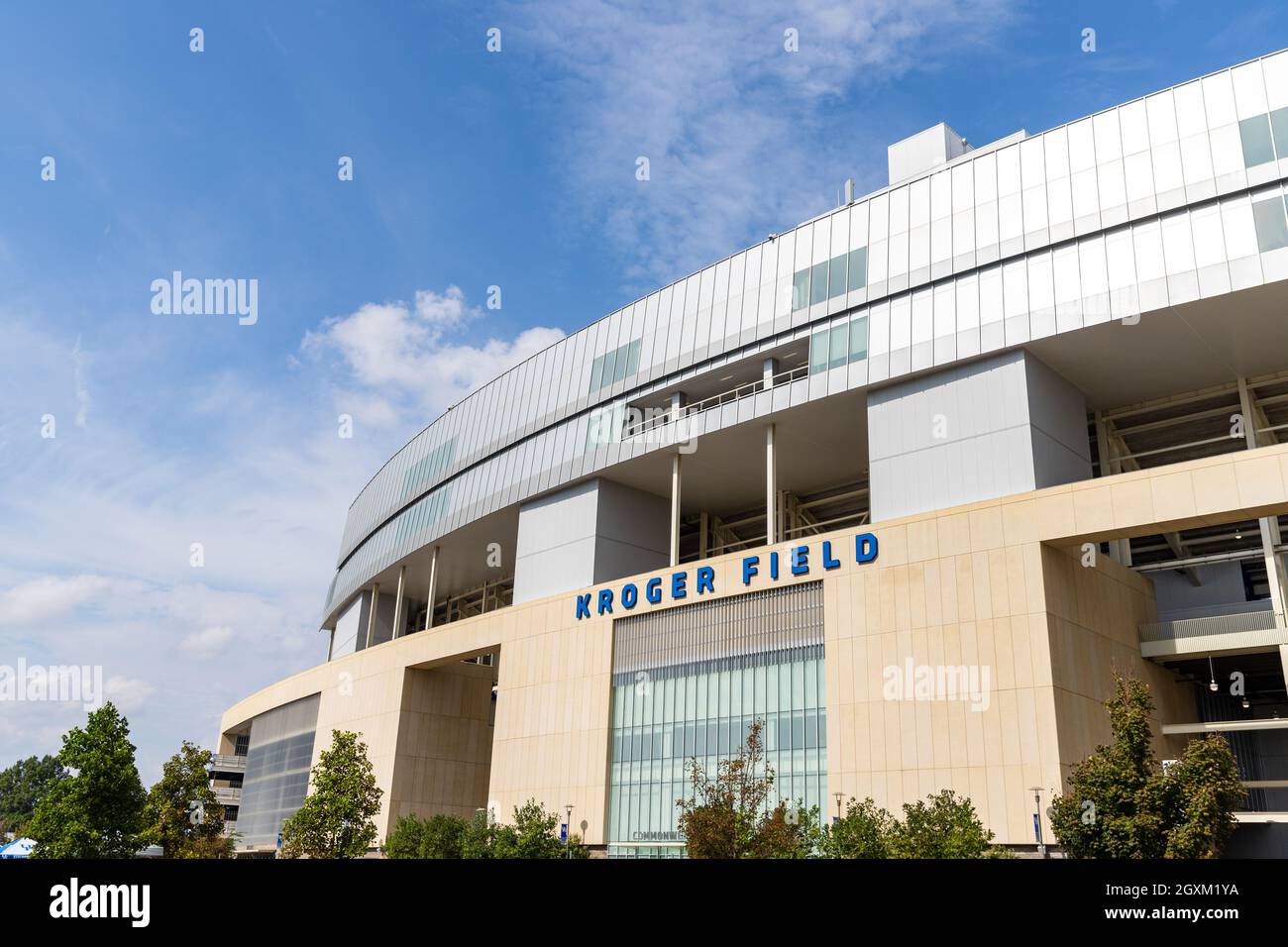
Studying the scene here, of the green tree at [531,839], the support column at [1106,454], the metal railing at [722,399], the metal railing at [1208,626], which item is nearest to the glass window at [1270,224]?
the support column at [1106,454]

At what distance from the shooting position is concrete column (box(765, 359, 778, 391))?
141 feet

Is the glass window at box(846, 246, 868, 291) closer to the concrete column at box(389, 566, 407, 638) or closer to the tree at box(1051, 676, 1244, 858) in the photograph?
the tree at box(1051, 676, 1244, 858)

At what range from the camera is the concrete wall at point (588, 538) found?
160ft

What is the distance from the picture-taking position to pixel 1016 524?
3219cm

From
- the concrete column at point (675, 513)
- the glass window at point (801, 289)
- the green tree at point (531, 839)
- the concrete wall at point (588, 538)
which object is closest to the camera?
the green tree at point (531, 839)

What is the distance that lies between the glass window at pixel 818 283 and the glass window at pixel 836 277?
24cm

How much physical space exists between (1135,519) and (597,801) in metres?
23.4

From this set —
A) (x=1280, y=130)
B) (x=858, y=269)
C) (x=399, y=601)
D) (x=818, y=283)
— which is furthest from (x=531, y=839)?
(x=1280, y=130)

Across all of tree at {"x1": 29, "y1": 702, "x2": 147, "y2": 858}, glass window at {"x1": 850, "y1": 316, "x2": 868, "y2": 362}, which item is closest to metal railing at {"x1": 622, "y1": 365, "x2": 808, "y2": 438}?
glass window at {"x1": 850, "y1": 316, "x2": 868, "y2": 362}

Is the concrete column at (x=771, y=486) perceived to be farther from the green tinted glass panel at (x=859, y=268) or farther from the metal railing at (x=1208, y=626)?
the metal railing at (x=1208, y=626)

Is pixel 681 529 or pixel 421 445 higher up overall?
pixel 421 445

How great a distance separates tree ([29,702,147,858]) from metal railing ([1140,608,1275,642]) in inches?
1815
